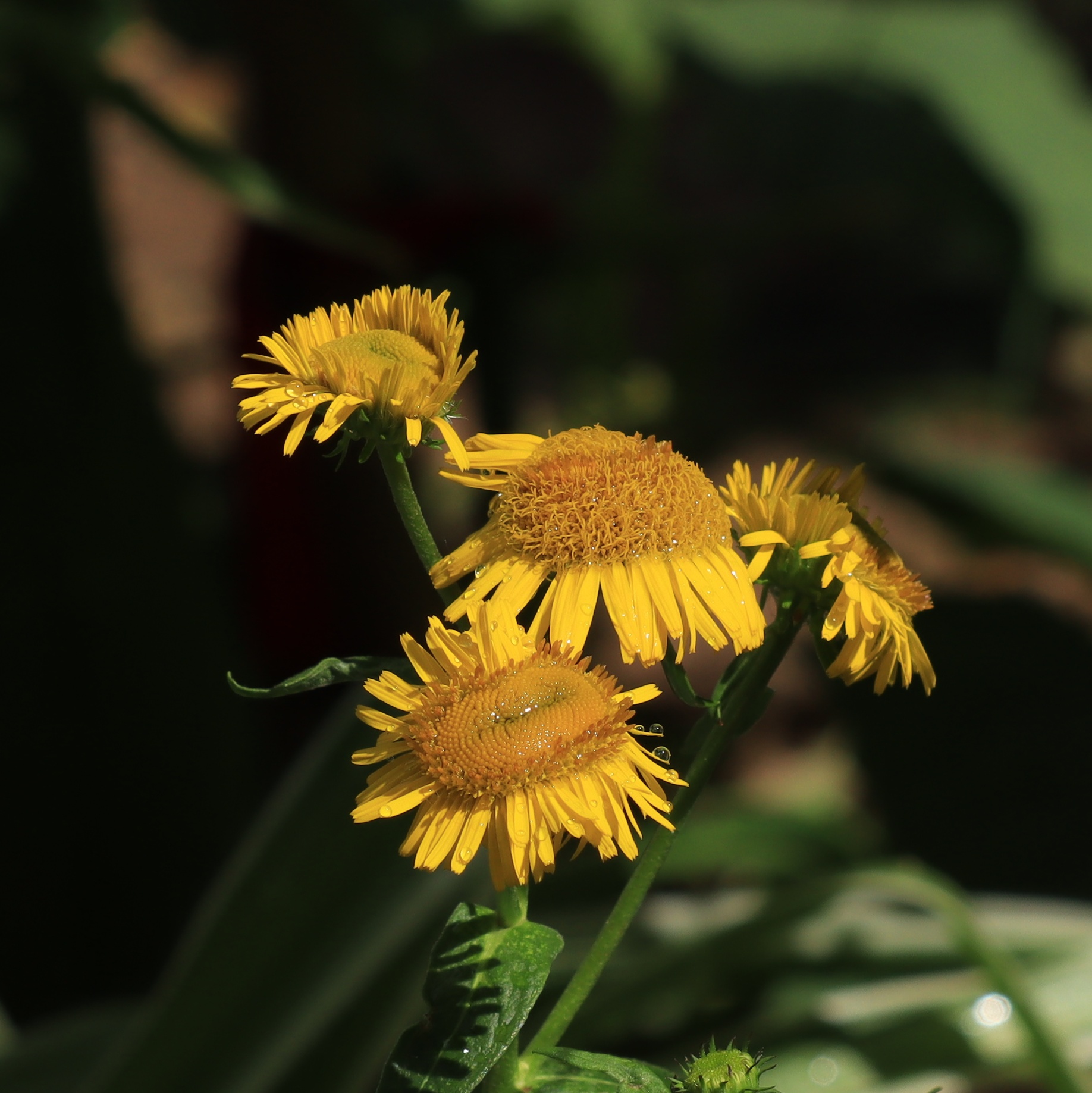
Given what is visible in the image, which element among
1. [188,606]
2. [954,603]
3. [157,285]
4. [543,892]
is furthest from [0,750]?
[157,285]

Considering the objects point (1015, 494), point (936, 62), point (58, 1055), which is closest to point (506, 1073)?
point (58, 1055)

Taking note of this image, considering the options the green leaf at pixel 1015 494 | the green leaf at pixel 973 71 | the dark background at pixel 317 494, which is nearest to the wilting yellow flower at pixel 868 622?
the dark background at pixel 317 494

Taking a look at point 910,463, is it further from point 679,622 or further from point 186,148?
point 679,622

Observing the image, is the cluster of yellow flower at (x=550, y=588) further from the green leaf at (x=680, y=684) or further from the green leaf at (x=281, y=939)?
the green leaf at (x=281, y=939)

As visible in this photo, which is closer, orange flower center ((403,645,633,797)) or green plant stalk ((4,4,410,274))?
orange flower center ((403,645,633,797))

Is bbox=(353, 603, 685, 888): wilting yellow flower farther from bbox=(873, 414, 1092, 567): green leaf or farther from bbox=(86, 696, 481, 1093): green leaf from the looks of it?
bbox=(873, 414, 1092, 567): green leaf

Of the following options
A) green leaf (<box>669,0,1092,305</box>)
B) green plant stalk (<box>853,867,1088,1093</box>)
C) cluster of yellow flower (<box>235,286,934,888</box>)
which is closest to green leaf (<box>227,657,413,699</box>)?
cluster of yellow flower (<box>235,286,934,888</box>)

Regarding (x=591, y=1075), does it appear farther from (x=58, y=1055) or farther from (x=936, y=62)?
(x=936, y=62)
